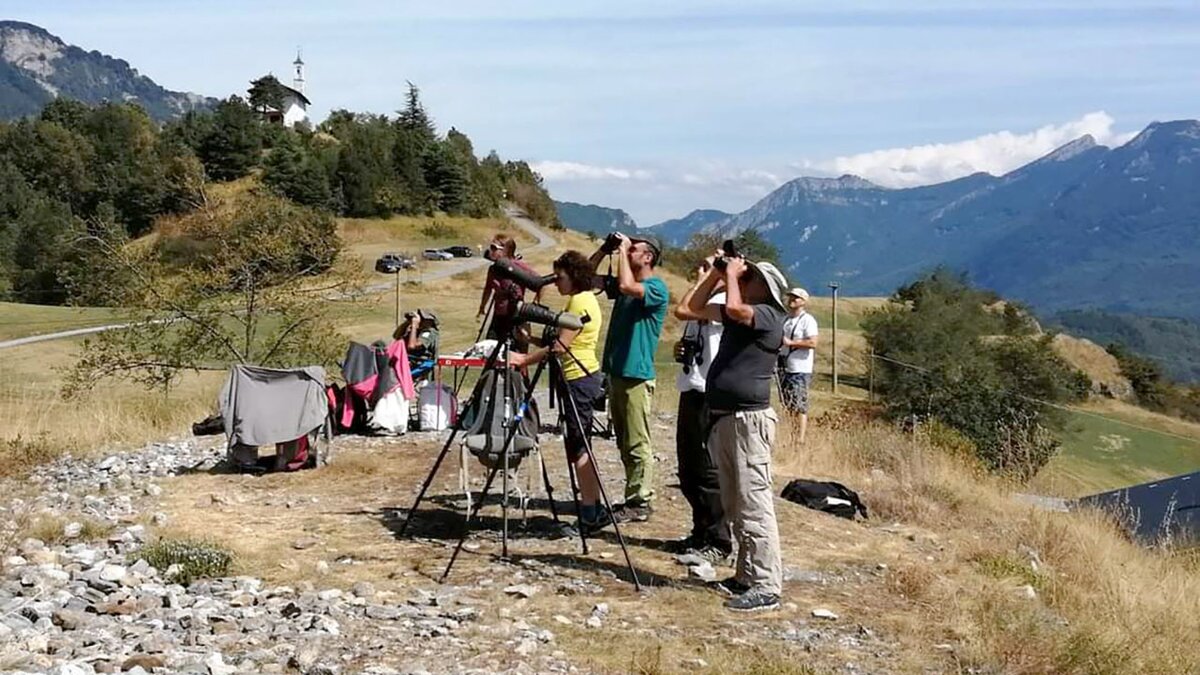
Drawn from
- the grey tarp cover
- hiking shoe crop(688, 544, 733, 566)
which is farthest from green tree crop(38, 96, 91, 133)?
hiking shoe crop(688, 544, 733, 566)

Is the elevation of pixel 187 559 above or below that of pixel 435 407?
below

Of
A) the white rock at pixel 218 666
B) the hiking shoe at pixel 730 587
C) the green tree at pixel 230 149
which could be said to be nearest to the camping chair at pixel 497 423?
the hiking shoe at pixel 730 587

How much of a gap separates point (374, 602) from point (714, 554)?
2151 millimetres

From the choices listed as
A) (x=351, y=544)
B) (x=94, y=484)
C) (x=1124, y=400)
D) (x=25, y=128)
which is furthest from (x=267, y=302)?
(x=25, y=128)

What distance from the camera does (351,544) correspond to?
697cm

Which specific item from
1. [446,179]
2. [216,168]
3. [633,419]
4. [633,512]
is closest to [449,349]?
[633,512]

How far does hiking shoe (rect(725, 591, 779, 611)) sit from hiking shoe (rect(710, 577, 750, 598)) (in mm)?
74

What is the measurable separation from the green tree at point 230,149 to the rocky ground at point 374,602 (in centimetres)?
6926

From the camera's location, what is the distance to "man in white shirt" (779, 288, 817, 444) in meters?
10.9

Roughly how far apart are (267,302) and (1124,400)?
192 feet

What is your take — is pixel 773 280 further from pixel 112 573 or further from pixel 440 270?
pixel 440 270

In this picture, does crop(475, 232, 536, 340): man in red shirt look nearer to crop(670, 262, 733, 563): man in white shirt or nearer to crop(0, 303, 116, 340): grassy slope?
crop(670, 262, 733, 563): man in white shirt

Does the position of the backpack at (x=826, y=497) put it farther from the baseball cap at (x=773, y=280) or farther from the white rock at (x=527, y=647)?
the white rock at (x=527, y=647)

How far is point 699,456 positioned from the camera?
22.4ft
